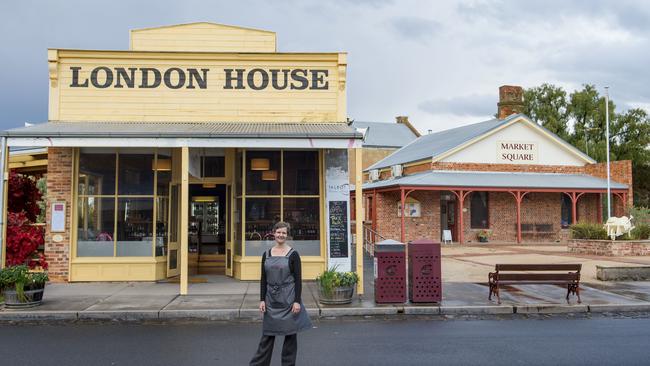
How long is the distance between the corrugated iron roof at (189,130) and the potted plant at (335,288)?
115 inches

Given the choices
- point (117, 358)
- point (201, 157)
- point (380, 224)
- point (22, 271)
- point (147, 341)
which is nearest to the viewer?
point (117, 358)

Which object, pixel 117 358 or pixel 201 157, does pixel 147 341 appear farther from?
pixel 201 157

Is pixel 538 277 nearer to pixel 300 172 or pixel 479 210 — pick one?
pixel 300 172

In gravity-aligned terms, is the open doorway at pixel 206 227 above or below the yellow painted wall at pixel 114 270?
above

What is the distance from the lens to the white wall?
29.8 metres

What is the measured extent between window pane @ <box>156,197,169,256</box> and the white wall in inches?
734

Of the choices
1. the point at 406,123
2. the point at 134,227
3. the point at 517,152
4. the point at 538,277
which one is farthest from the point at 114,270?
the point at 406,123

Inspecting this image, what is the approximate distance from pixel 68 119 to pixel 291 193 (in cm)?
560

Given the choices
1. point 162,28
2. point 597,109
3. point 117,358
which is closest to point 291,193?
point 162,28

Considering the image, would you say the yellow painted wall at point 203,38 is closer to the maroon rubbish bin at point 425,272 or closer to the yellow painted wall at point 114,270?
the yellow painted wall at point 114,270

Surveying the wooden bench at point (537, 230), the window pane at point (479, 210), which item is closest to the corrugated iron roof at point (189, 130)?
the window pane at point (479, 210)

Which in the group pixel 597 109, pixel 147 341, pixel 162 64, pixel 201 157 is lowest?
pixel 147 341

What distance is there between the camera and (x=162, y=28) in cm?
1438

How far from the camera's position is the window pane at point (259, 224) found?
44.0 ft
